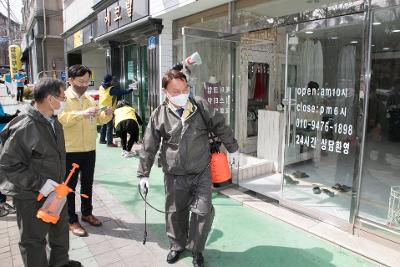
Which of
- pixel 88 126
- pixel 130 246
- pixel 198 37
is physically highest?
pixel 198 37

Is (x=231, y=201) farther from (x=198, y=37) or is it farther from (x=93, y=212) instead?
(x=198, y=37)

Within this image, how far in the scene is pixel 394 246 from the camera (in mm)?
3307

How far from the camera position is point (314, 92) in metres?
3.96

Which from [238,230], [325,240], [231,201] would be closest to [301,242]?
[325,240]

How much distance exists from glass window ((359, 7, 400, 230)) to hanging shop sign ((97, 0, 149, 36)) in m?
4.36

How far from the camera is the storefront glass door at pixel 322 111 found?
372cm

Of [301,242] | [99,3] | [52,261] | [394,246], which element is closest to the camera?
[52,261]

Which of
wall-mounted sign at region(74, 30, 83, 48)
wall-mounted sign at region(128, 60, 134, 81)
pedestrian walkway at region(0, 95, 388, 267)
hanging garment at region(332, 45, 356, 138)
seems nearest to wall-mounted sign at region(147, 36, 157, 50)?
wall-mounted sign at region(128, 60, 134, 81)

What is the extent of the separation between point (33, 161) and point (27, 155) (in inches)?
2.8

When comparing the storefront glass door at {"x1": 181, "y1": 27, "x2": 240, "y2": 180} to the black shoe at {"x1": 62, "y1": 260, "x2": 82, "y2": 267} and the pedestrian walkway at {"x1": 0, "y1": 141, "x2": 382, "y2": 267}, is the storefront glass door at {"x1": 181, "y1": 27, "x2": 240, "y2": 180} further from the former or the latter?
the black shoe at {"x1": 62, "y1": 260, "x2": 82, "y2": 267}

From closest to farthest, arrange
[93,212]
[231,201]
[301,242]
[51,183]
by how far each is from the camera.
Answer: [51,183] → [301,242] → [93,212] → [231,201]

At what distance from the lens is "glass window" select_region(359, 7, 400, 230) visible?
3.61 meters

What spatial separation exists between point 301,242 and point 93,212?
261 centimetres

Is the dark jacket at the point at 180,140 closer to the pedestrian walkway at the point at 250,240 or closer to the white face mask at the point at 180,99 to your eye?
the white face mask at the point at 180,99
